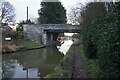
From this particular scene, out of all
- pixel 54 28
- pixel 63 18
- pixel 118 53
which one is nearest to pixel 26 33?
pixel 54 28

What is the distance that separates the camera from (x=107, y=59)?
26.6 feet

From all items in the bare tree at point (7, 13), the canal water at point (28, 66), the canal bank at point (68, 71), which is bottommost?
the canal water at point (28, 66)

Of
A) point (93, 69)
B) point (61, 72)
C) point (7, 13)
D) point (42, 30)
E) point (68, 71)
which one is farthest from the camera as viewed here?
point (7, 13)

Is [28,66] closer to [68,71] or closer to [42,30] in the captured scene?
[68,71]

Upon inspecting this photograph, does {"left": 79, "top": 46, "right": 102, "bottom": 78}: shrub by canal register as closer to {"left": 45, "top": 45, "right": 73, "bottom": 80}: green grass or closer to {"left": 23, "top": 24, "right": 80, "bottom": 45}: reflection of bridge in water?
{"left": 45, "top": 45, "right": 73, "bottom": 80}: green grass

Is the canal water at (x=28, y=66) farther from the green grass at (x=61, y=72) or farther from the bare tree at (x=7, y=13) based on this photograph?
the bare tree at (x=7, y=13)

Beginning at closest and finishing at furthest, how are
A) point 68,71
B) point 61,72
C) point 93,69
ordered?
point 61,72 < point 68,71 < point 93,69

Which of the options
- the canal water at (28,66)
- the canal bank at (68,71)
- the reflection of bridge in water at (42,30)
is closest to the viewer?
the canal bank at (68,71)

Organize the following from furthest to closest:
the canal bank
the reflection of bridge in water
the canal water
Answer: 1. the reflection of bridge in water
2. the canal water
3. the canal bank

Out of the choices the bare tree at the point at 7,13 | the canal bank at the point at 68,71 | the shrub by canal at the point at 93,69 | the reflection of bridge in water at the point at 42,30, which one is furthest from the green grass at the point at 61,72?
the bare tree at the point at 7,13

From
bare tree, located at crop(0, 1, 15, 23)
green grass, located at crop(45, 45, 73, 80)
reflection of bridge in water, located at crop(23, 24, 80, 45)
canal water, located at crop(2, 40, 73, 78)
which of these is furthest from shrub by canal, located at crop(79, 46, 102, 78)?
bare tree, located at crop(0, 1, 15, 23)

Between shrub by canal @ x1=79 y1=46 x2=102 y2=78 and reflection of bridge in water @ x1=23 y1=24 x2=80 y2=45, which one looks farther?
reflection of bridge in water @ x1=23 y1=24 x2=80 y2=45

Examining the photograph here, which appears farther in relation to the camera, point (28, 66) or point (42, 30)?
point (42, 30)

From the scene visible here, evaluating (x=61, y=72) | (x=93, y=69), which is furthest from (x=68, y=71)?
(x=93, y=69)
